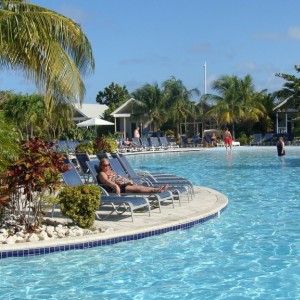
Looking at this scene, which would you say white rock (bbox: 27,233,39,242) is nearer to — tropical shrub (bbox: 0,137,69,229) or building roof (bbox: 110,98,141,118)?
tropical shrub (bbox: 0,137,69,229)

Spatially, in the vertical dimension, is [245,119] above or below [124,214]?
above

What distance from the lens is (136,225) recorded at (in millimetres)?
8469

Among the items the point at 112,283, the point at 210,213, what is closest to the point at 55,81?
the point at 210,213

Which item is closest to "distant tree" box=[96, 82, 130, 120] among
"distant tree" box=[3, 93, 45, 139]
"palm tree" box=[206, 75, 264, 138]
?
"palm tree" box=[206, 75, 264, 138]

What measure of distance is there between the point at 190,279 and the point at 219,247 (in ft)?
4.90

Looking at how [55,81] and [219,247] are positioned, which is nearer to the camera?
[219,247]

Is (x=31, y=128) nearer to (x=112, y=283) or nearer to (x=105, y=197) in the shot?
(x=105, y=197)

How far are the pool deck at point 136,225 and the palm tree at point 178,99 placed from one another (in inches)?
1295

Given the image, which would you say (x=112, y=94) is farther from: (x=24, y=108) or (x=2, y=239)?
(x=2, y=239)

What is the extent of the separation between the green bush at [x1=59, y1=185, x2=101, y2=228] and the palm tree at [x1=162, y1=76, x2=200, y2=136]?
118ft

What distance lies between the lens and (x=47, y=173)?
7652 millimetres

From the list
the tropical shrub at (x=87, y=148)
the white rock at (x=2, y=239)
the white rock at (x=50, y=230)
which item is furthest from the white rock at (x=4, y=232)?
the tropical shrub at (x=87, y=148)

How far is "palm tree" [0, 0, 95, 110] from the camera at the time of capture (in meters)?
9.23

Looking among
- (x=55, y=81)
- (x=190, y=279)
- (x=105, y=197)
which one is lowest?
(x=190, y=279)
